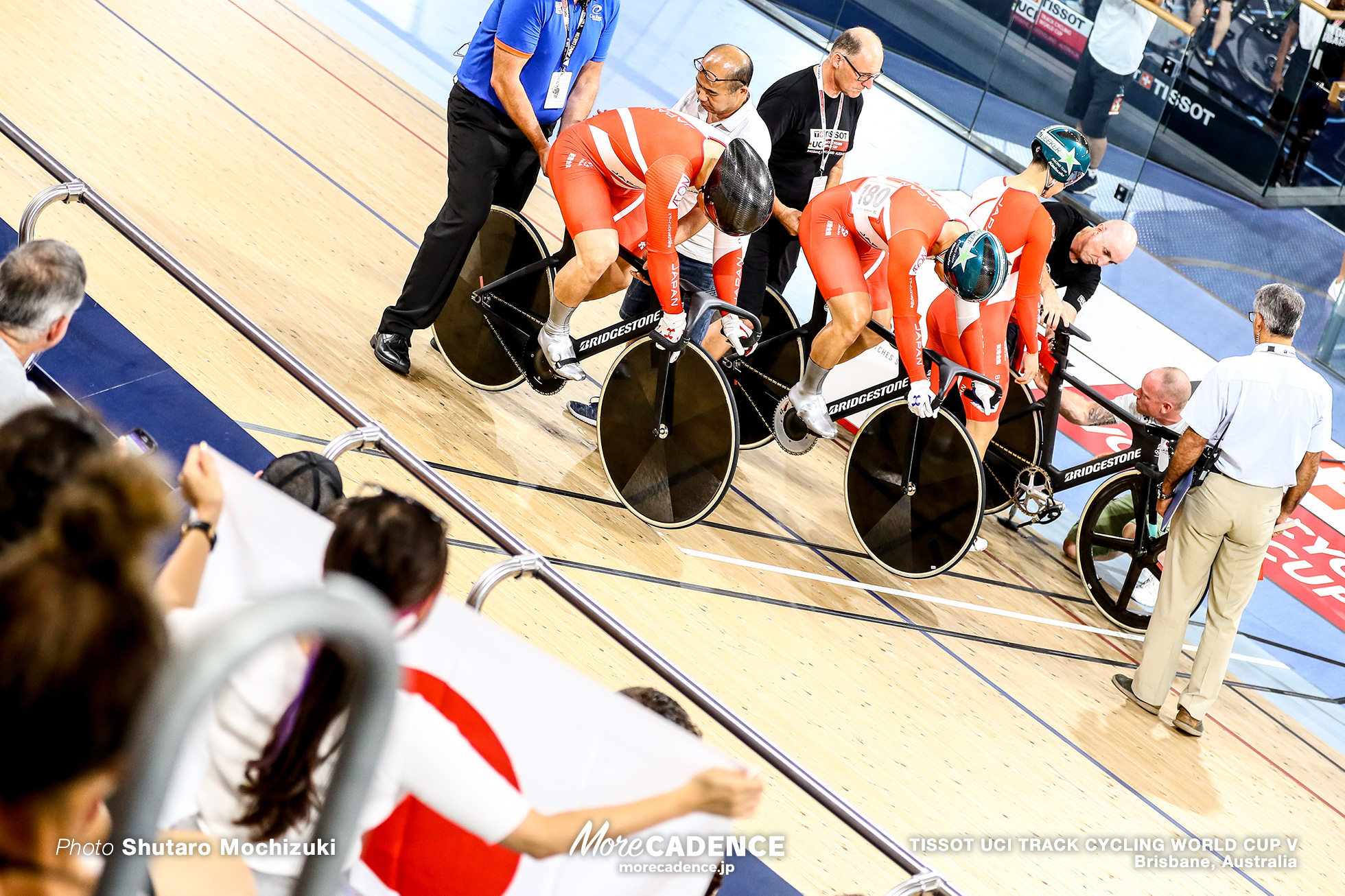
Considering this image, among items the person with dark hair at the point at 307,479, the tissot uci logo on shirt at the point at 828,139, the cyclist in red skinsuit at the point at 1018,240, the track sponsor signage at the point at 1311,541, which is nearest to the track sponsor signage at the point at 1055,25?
the track sponsor signage at the point at 1311,541

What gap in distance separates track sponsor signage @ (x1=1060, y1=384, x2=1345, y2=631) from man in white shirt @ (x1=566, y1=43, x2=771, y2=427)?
8.14 ft

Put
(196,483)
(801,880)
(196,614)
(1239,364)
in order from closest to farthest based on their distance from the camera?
1. (196,614)
2. (196,483)
3. (801,880)
4. (1239,364)

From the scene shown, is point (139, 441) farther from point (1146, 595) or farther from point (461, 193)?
point (1146, 595)

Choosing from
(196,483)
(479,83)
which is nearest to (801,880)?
(196,483)

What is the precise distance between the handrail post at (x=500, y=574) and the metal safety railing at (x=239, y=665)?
4.61 feet

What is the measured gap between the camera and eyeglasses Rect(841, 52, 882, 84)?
5.27 m

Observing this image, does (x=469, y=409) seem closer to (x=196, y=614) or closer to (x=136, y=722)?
(x=196, y=614)

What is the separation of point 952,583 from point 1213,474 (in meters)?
1.21

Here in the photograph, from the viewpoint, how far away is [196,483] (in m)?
2.23

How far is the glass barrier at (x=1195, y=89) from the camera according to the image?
323 inches

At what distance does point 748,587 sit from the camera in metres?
4.75

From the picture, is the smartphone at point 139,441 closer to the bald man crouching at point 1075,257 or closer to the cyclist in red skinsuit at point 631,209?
the cyclist in red skinsuit at point 631,209

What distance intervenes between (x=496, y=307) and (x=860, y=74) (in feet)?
6.39


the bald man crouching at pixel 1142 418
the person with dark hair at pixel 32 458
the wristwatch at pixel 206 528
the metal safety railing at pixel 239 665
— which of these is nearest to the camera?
the metal safety railing at pixel 239 665
